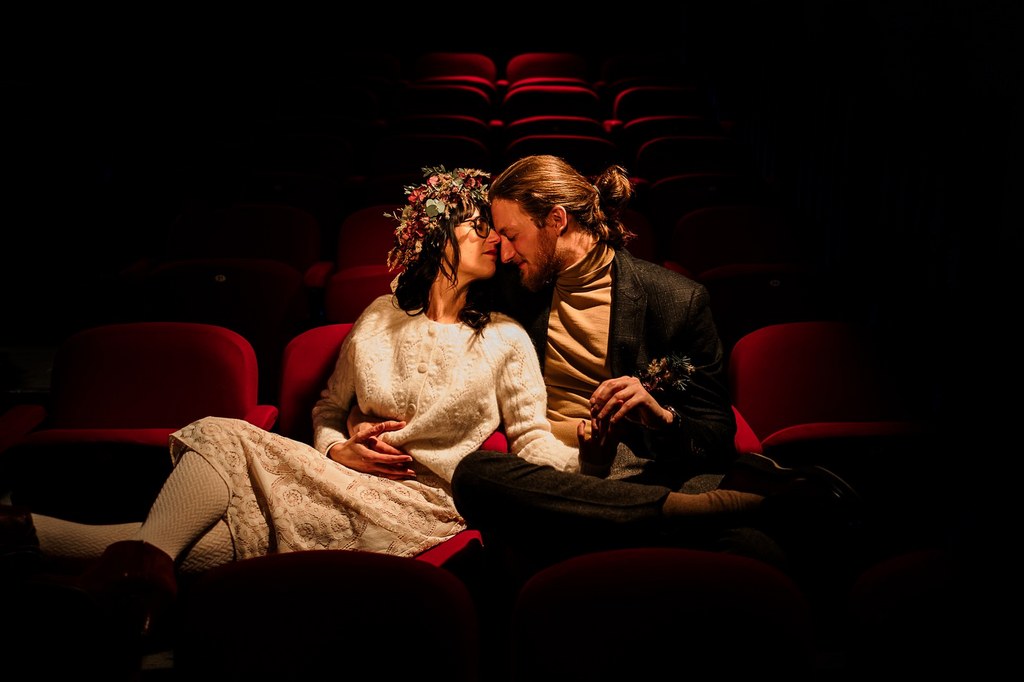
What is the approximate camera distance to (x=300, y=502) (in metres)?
1.49

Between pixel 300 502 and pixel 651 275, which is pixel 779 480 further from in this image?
pixel 300 502

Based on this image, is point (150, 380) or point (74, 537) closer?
point (74, 537)

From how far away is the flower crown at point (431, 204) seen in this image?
5.57 ft

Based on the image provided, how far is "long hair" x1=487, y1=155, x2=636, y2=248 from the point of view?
1701 millimetres

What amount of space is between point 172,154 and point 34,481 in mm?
3542

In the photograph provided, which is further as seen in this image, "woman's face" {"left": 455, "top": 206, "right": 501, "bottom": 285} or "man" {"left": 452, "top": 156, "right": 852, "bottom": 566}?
"woman's face" {"left": 455, "top": 206, "right": 501, "bottom": 285}

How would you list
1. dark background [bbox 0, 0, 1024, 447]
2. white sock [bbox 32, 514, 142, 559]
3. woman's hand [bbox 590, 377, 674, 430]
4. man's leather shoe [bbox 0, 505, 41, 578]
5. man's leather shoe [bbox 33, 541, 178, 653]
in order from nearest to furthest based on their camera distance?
man's leather shoe [bbox 33, 541, 178, 653] < man's leather shoe [bbox 0, 505, 41, 578] < white sock [bbox 32, 514, 142, 559] < woman's hand [bbox 590, 377, 674, 430] < dark background [bbox 0, 0, 1024, 447]

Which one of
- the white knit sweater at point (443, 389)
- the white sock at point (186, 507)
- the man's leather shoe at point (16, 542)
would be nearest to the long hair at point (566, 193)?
the white knit sweater at point (443, 389)

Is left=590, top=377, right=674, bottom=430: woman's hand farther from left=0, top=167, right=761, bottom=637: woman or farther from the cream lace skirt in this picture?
the cream lace skirt

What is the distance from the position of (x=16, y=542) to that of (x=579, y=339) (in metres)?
1.05

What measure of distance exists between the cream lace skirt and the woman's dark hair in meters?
0.37

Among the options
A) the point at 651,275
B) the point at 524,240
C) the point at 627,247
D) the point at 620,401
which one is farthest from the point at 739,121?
the point at 620,401

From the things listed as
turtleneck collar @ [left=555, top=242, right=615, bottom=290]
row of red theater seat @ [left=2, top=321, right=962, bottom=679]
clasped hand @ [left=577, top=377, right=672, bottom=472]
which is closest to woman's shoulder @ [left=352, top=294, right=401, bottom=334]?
row of red theater seat @ [left=2, top=321, right=962, bottom=679]

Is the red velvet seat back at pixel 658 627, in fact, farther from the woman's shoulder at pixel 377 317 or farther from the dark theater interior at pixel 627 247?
the woman's shoulder at pixel 377 317
